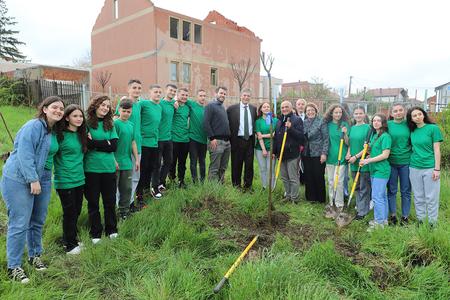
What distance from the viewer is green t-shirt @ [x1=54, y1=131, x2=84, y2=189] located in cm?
345

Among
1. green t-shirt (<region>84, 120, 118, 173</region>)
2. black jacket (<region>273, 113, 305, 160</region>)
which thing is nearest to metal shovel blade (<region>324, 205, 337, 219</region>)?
black jacket (<region>273, 113, 305, 160</region>)

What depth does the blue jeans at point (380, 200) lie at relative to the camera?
4.59 meters

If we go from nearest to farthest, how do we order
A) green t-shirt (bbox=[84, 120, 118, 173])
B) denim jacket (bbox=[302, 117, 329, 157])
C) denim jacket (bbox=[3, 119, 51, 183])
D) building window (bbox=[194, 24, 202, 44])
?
1. denim jacket (bbox=[3, 119, 51, 183])
2. green t-shirt (bbox=[84, 120, 118, 173])
3. denim jacket (bbox=[302, 117, 329, 157])
4. building window (bbox=[194, 24, 202, 44])

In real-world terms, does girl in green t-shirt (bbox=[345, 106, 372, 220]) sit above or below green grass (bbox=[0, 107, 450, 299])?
above

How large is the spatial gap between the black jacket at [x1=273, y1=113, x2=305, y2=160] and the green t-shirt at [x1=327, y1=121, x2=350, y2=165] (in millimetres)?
479

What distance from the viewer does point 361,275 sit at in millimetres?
3062

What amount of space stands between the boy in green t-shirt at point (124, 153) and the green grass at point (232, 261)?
0.36 m

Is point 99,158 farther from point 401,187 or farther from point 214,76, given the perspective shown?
point 214,76

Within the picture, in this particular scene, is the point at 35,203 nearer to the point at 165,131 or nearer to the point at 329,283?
the point at 165,131

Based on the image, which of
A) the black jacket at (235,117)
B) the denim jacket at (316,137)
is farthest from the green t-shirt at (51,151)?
the denim jacket at (316,137)

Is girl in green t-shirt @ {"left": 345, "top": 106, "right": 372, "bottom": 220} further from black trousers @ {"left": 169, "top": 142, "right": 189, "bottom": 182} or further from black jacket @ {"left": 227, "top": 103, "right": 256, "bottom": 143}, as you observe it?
black trousers @ {"left": 169, "top": 142, "right": 189, "bottom": 182}

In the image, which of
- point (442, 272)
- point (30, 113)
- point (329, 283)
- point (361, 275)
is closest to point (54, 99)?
point (329, 283)

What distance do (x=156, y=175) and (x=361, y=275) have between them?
137 inches

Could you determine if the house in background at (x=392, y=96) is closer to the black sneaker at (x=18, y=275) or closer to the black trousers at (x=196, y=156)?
the black trousers at (x=196, y=156)
